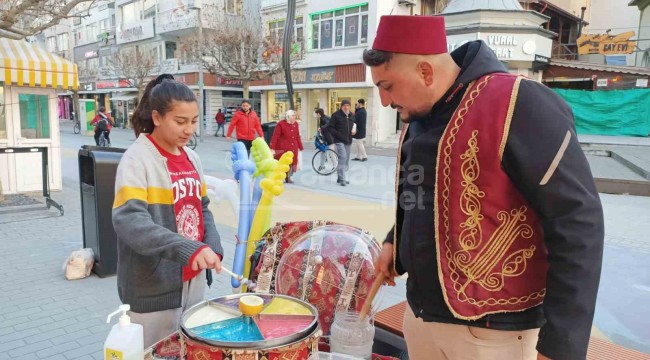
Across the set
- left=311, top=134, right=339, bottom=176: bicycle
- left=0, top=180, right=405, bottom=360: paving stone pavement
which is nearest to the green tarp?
left=311, top=134, right=339, bottom=176: bicycle

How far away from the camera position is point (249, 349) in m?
1.57

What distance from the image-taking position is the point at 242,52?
70.5 feet

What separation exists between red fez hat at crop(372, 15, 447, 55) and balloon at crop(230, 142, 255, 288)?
6.70 ft

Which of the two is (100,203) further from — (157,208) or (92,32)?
(92,32)

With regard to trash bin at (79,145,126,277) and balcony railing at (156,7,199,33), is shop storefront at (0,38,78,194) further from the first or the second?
balcony railing at (156,7,199,33)

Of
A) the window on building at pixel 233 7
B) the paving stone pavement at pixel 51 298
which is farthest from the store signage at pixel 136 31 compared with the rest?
the paving stone pavement at pixel 51 298

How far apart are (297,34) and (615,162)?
54.3 ft

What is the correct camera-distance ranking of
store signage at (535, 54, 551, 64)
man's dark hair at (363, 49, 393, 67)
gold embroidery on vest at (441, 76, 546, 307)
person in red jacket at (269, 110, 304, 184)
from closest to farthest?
1. gold embroidery on vest at (441, 76, 546, 307)
2. man's dark hair at (363, 49, 393, 67)
3. person in red jacket at (269, 110, 304, 184)
4. store signage at (535, 54, 551, 64)

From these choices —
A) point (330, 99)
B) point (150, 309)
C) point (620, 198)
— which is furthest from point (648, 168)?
point (330, 99)

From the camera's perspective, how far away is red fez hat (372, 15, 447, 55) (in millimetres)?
1360

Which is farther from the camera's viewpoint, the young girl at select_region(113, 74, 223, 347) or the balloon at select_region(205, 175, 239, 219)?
the balloon at select_region(205, 175, 239, 219)

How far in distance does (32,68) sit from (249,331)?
313 inches

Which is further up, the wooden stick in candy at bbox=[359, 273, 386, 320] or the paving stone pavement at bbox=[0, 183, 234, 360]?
the wooden stick in candy at bbox=[359, 273, 386, 320]

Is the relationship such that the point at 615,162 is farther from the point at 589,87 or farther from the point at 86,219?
the point at 86,219
